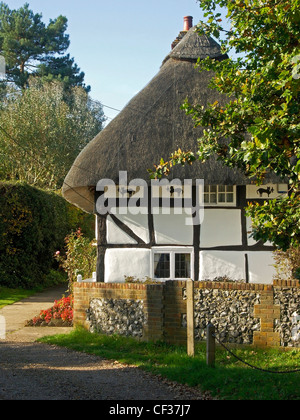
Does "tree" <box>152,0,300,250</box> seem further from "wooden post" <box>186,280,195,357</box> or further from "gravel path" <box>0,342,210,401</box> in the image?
"gravel path" <box>0,342,210,401</box>

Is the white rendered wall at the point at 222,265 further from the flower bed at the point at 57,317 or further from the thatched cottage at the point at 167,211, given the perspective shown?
the flower bed at the point at 57,317

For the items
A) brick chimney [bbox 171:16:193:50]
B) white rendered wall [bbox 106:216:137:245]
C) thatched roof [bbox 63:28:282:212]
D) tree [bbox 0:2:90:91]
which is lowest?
white rendered wall [bbox 106:216:137:245]

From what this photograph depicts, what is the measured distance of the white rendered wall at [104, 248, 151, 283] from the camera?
1173 centimetres

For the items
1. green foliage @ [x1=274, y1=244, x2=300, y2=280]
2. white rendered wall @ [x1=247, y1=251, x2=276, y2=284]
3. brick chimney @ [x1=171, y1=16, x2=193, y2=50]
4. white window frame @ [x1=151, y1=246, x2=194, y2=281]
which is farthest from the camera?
brick chimney @ [x1=171, y1=16, x2=193, y2=50]

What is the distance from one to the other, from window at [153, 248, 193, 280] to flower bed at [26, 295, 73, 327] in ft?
7.91

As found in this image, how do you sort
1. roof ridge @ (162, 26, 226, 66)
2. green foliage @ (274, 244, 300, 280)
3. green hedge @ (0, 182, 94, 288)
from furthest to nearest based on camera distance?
green hedge @ (0, 182, 94, 288) < roof ridge @ (162, 26, 226, 66) < green foliage @ (274, 244, 300, 280)

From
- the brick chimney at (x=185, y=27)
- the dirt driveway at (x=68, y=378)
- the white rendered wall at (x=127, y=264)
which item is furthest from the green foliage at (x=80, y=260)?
the brick chimney at (x=185, y=27)

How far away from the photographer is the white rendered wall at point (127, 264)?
11727 millimetres

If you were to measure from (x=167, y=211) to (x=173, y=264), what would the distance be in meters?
1.11

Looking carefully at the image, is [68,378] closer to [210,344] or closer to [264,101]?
[210,344]

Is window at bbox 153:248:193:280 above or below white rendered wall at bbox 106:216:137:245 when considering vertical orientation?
below

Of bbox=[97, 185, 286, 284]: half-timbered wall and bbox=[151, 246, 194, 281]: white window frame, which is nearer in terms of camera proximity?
bbox=[97, 185, 286, 284]: half-timbered wall

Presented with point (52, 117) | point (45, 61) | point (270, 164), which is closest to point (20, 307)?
point (270, 164)

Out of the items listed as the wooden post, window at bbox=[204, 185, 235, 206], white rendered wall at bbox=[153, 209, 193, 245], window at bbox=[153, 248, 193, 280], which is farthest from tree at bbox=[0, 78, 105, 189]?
the wooden post
